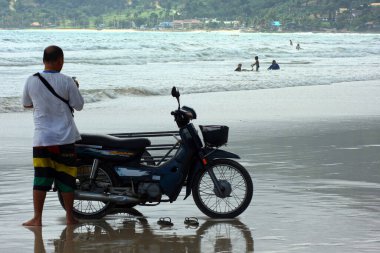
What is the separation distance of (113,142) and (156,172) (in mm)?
474

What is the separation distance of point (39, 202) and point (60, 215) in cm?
58

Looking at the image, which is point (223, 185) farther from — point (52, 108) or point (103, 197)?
point (52, 108)

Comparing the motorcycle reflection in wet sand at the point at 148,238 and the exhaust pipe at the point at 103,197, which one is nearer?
the motorcycle reflection in wet sand at the point at 148,238

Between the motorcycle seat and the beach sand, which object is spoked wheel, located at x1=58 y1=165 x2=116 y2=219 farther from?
the motorcycle seat

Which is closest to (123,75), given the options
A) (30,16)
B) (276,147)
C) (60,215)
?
(276,147)

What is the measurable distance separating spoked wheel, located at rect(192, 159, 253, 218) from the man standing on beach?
123 centimetres

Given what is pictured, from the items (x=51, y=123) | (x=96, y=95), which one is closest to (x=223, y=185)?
(x=51, y=123)

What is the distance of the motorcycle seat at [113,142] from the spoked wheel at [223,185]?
0.62m

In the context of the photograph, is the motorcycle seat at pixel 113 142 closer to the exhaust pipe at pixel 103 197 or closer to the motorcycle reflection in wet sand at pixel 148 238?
the exhaust pipe at pixel 103 197

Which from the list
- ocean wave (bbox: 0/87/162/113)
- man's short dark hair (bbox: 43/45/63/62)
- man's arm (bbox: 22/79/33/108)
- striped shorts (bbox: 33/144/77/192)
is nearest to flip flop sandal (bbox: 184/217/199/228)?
striped shorts (bbox: 33/144/77/192)

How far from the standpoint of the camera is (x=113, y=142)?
26.4ft

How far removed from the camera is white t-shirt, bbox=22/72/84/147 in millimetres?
7539

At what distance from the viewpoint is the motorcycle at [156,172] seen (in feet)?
26.4

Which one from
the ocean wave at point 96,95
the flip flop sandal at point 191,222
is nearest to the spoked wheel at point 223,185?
the flip flop sandal at point 191,222
